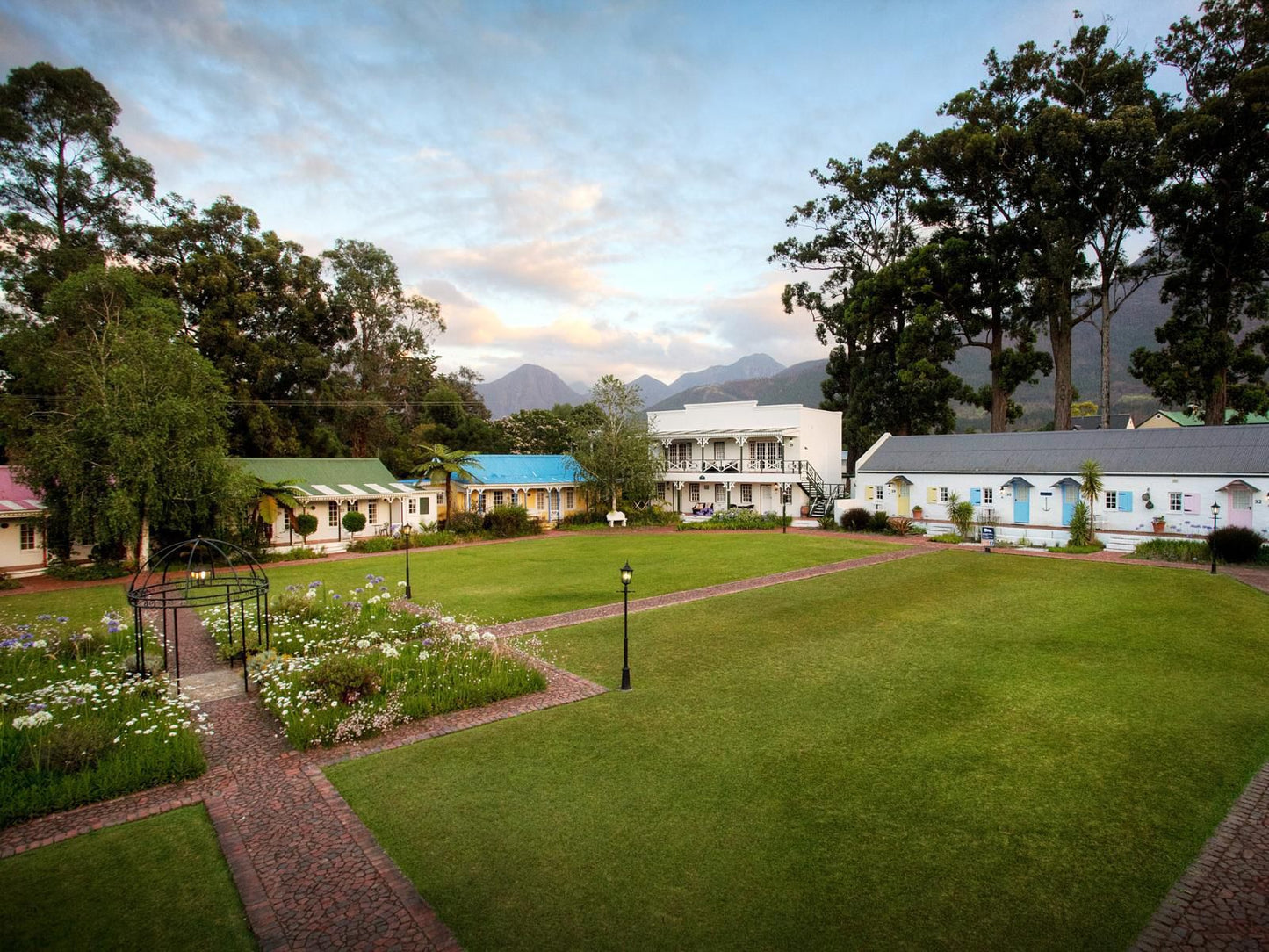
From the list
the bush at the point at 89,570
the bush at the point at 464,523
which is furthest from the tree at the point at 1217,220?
the bush at the point at 89,570

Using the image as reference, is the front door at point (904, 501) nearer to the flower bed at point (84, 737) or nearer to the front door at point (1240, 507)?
the front door at point (1240, 507)

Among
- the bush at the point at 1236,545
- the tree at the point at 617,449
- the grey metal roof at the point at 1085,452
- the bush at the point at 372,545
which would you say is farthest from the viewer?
the tree at the point at 617,449

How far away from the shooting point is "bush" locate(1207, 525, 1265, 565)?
2030cm

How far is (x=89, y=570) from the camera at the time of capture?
69.1ft

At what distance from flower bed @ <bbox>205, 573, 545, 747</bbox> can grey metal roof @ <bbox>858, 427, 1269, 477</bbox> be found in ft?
83.0

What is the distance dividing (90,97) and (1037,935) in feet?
136

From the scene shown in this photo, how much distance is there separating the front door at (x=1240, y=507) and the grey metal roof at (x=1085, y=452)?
0.66m

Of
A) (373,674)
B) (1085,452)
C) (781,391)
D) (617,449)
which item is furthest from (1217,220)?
(781,391)

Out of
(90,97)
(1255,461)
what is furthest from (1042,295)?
(90,97)

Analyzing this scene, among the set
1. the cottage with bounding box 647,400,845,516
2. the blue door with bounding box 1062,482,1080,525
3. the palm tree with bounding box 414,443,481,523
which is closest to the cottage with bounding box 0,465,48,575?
the palm tree with bounding box 414,443,481,523

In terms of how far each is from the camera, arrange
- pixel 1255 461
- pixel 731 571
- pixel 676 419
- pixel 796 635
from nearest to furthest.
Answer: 1. pixel 796 635
2. pixel 731 571
3. pixel 1255 461
4. pixel 676 419

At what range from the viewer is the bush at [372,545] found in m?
26.6

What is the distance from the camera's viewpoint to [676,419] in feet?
136

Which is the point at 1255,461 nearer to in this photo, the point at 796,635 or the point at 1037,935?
the point at 796,635
